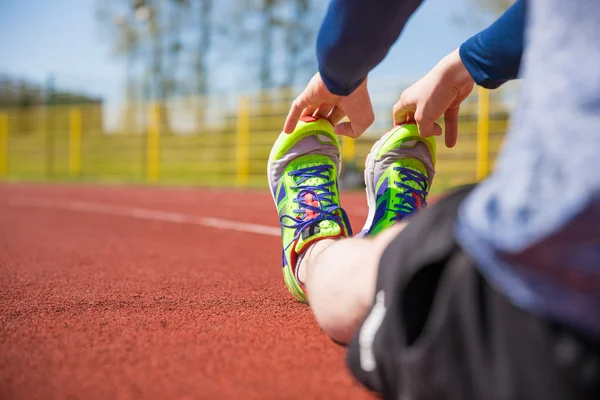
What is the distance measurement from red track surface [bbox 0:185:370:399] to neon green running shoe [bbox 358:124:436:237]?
310mm

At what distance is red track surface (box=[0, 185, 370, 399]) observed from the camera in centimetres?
94

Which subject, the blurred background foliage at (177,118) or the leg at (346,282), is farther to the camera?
the blurred background foliage at (177,118)

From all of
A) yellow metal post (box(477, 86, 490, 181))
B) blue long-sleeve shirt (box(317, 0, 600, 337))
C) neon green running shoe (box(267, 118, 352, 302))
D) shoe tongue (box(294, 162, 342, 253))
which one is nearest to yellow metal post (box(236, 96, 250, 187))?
yellow metal post (box(477, 86, 490, 181))

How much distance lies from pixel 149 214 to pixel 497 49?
391 cm

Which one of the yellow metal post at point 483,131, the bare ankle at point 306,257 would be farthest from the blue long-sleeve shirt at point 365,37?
the yellow metal post at point 483,131

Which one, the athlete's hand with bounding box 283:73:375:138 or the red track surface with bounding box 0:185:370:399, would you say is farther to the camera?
the athlete's hand with bounding box 283:73:375:138

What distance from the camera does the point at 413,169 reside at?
1.59m

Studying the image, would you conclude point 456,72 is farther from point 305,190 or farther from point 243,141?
point 243,141

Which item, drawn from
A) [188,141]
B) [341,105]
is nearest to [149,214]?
[341,105]

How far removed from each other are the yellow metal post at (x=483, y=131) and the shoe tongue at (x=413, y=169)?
745cm

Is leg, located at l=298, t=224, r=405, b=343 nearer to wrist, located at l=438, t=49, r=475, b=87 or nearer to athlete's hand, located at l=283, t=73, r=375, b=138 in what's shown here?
athlete's hand, located at l=283, t=73, r=375, b=138

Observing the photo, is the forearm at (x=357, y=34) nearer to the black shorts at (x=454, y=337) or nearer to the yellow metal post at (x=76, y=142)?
the black shorts at (x=454, y=337)

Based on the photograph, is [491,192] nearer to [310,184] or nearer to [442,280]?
[442,280]

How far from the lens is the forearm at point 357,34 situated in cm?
94
